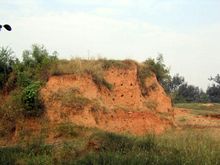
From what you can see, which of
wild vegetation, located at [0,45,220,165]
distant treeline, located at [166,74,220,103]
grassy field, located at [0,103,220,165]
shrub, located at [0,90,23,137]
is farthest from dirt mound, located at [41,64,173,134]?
distant treeline, located at [166,74,220,103]

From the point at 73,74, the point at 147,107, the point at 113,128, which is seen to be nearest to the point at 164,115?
the point at 147,107

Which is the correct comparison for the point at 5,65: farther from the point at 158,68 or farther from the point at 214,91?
the point at 214,91

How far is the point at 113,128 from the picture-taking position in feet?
71.7

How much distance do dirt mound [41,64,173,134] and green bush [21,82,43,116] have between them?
37 cm

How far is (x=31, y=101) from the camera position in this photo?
68.7 ft

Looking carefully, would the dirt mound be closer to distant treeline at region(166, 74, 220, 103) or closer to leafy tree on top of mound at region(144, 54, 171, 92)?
leafy tree on top of mound at region(144, 54, 171, 92)

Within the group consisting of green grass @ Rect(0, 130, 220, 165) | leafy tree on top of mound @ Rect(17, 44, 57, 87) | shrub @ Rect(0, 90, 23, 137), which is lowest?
green grass @ Rect(0, 130, 220, 165)

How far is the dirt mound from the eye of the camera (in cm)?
2097

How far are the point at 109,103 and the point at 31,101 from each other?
164 inches

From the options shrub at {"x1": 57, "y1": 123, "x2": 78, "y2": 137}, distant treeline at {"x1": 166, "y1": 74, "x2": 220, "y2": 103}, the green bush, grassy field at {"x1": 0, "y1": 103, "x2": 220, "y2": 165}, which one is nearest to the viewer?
grassy field at {"x1": 0, "y1": 103, "x2": 220, "y2": 165}

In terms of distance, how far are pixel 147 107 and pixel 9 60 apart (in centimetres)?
770

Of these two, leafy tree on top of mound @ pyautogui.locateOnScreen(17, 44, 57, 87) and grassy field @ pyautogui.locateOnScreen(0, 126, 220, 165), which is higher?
leafy tree on top of mound @ pyautogui.locateOnScreen(17, 44, 57, 87)

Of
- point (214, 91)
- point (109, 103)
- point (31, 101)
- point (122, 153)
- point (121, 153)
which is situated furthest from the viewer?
point (214, 91)

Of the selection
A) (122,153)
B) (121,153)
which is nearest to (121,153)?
(121,153)
